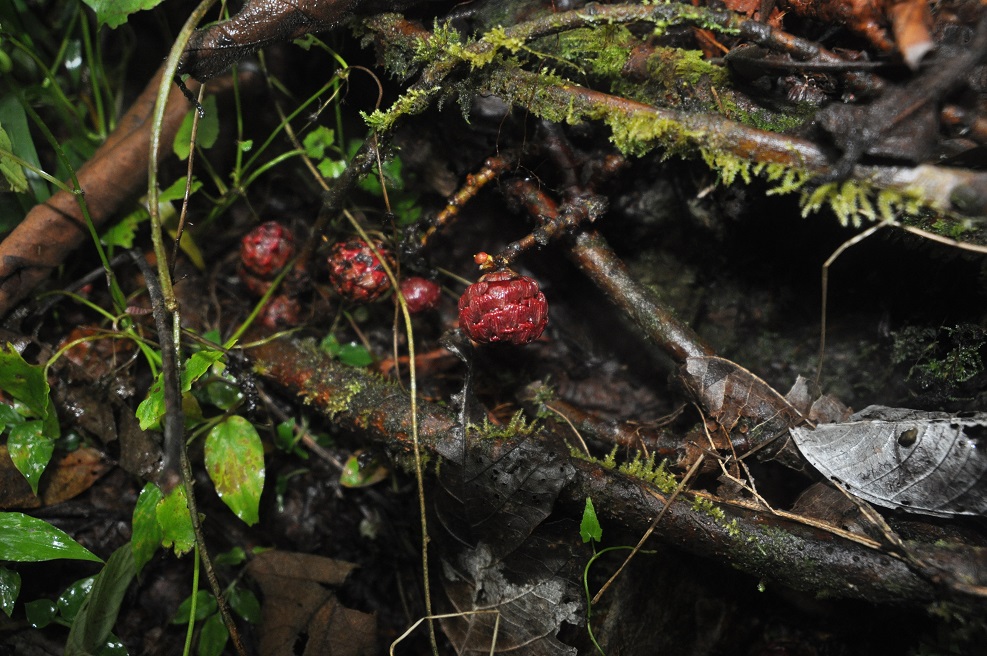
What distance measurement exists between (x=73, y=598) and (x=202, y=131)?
1846mm

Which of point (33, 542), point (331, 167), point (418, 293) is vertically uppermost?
point (331, 167)

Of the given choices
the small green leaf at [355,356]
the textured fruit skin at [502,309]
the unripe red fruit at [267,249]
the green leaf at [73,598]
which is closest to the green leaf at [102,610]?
the green leaf at [73,598]

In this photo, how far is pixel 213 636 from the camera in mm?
2086

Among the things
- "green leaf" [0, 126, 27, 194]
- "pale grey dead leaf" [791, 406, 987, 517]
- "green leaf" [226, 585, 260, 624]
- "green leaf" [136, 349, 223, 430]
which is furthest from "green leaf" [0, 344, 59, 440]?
"pale grey dead leaf" [791, 406, 987, 517]

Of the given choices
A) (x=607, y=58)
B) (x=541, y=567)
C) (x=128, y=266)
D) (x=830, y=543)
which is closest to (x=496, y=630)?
(x=541, y=567)

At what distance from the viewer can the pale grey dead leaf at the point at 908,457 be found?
161 centimetres

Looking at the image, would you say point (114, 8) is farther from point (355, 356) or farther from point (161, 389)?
point (355, 356)

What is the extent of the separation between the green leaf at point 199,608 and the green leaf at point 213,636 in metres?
0.02

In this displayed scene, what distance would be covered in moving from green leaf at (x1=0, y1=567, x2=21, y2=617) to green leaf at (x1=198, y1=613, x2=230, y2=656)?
609 mm

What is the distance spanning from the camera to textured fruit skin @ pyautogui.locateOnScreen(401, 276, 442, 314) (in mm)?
2385

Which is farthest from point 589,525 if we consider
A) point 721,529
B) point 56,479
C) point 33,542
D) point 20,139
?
point 20,139

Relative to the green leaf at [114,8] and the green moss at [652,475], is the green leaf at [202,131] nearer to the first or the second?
the green leaf at [114,8]

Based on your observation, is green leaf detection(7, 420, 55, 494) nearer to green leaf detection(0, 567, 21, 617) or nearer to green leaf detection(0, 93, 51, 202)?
green leaf detection(0, 567, 21, 617)

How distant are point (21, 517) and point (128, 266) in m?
1.15
